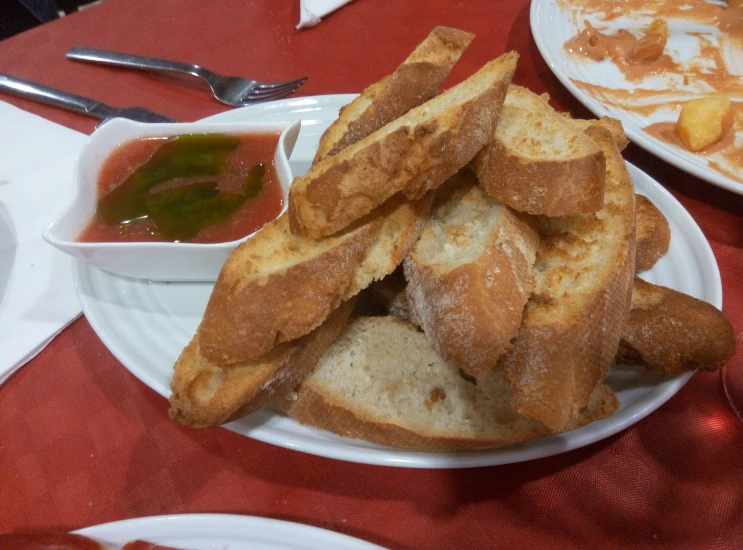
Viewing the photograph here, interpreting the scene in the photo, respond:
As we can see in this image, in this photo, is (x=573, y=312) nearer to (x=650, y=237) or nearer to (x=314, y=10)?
(x=650, y=237)

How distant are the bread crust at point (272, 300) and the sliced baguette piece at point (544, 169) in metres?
0.44

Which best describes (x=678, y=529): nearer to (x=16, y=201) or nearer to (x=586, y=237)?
(x=586, y=237)

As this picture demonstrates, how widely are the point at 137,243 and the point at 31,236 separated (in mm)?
867

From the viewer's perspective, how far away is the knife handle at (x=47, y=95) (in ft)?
8.45

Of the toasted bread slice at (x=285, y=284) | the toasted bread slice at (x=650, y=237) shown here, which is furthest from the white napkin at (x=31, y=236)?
the toasted bread slice at (x=650, y=237)

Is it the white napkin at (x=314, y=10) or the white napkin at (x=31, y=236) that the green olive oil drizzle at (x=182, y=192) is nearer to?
the white napkin at (x=31, y=236)

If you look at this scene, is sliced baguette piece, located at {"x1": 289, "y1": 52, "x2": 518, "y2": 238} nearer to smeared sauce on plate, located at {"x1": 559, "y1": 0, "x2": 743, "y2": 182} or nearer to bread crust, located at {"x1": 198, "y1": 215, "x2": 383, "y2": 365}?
bread crust, located at {"x1": 198, "y1": 215, "x2": 383, "y2": 365}

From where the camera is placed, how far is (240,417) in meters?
1.33

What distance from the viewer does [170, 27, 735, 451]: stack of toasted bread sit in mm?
1242

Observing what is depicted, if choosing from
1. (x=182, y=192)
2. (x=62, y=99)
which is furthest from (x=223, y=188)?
(x=62, y=99)

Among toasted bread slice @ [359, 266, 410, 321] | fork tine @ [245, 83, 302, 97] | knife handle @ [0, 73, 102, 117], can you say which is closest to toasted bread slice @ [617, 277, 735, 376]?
toasted bread slice @ [359, 266, 410, 321]

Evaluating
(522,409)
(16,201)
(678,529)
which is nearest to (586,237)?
(522,409)

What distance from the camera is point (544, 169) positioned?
133 cm

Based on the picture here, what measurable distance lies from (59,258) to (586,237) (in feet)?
6.44
